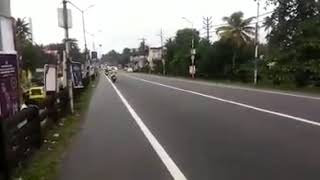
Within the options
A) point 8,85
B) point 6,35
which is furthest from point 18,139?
point 6,35

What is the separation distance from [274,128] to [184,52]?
312 ft

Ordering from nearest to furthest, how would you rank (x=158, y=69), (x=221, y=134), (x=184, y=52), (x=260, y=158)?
(x=260, y=158) < (x=221, y=134) < (x=184, y=52) < (x=158, y=69)

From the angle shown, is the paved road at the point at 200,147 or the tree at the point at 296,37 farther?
the tree at the point at 296,37

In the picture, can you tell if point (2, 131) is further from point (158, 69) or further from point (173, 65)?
point (158, 69)

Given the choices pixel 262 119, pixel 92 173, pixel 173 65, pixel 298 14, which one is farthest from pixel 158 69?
pixel 92 173

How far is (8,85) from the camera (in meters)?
12.8

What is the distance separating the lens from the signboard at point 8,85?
484 inches

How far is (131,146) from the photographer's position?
47.5 feet

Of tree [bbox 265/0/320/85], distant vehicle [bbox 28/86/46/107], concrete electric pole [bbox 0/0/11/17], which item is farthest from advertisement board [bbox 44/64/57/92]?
tree [bbox 265/0/320/85]

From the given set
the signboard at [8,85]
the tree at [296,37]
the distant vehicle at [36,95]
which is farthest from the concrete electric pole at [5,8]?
the tree at [296,37]

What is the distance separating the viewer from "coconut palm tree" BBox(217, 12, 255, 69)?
89.4 m

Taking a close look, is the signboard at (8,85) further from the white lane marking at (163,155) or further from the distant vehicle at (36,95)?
the distant vehicle at (36,95)

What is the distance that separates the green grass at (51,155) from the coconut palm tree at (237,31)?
6864 centimetres

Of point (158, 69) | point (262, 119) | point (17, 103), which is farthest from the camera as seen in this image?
point (158, 69)
